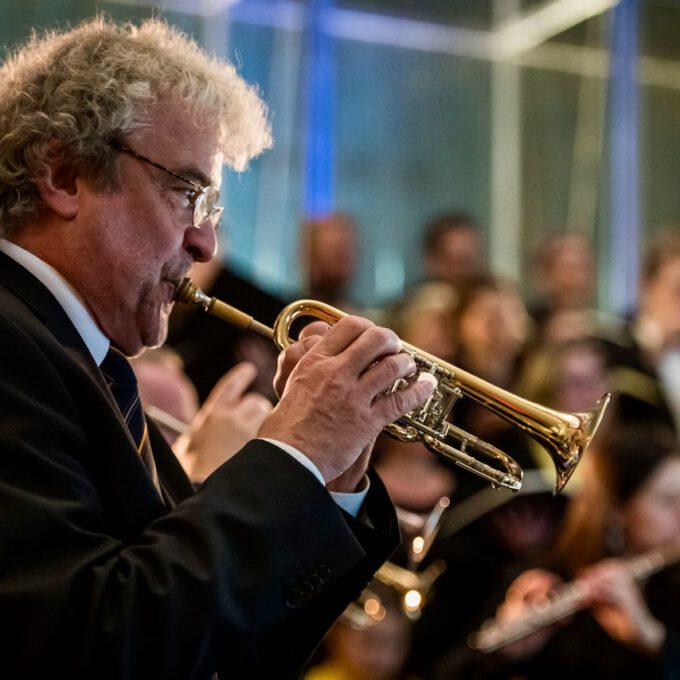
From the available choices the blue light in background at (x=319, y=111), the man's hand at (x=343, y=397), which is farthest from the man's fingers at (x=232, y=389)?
the blue light in background at (x=319, y=111)

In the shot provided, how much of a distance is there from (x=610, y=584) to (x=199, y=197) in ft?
7.76

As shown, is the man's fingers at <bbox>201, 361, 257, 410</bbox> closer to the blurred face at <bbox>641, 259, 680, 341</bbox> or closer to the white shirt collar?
the white shirt collar

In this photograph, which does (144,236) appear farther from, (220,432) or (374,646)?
(374,646)

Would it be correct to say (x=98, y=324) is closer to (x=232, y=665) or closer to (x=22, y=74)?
(x=22, y=74)

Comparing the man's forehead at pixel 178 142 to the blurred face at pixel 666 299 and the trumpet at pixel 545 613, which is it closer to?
the trumpet at pixel 545 613

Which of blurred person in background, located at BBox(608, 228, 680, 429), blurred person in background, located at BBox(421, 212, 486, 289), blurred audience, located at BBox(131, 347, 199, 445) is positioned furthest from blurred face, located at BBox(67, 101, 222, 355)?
blurred person in background, located at BBox(421, 212, 486, 289)

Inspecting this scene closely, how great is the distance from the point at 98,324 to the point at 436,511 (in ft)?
6.42

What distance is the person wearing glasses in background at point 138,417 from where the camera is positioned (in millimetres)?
1554

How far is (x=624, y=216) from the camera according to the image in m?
8.25

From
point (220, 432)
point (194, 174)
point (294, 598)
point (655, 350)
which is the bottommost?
point (655, 350)

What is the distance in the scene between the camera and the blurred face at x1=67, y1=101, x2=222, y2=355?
76.6 inches

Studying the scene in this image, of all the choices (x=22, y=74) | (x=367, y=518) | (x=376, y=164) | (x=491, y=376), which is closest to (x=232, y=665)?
(x=367, y=518)

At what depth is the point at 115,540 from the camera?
1.65 m

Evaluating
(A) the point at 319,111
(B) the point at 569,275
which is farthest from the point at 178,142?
(A) the point at 319,111
